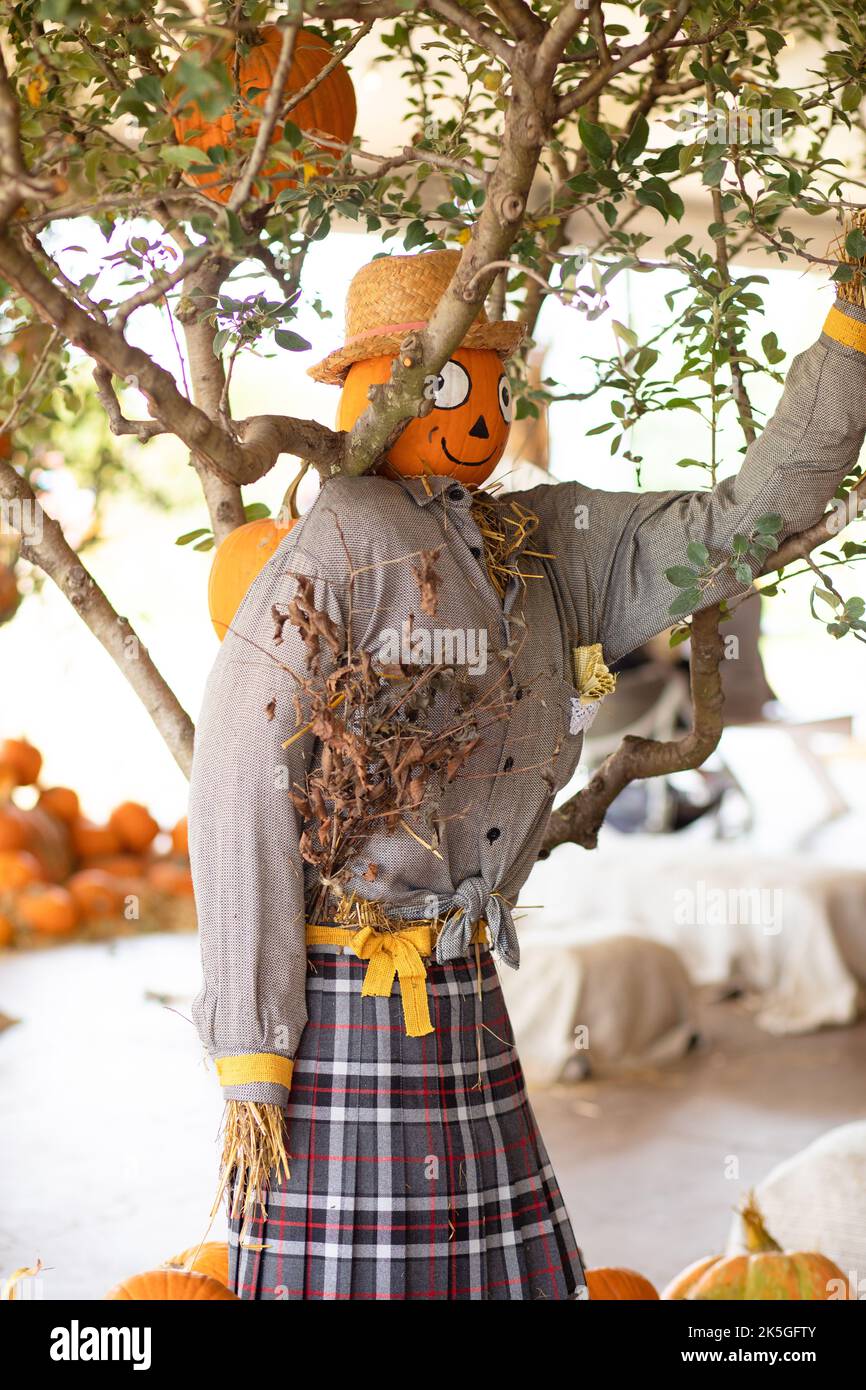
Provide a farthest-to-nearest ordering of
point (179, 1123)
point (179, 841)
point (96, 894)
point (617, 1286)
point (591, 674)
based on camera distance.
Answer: point (179, 841), point (96, 894), point (179, 1123), point (617, 1286), point (591, 674)

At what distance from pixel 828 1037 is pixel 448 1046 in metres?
2.71

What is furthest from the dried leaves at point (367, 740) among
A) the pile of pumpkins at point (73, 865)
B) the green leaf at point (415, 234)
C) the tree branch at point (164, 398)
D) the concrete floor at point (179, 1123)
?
the pile of pumpkins at point (73, 865)

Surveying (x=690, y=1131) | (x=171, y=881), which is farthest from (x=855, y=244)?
(x=171, y=881)

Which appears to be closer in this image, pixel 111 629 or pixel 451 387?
pixel 451 387

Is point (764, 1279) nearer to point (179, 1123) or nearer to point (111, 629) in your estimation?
point (111, 629)

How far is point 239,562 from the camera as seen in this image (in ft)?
4.38

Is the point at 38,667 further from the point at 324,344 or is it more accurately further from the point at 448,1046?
the point at 448,1046

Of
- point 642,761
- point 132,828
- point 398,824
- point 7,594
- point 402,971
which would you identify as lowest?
point 402,971

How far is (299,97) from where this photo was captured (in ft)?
3.58

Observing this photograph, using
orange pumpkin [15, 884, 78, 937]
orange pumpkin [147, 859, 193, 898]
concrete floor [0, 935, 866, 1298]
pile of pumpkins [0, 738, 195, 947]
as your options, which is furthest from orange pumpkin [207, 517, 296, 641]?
orange pumpkin [147, 859, 193, 898]

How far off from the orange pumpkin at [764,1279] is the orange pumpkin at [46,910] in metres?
2.39

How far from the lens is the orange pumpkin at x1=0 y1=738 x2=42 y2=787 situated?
3.87m

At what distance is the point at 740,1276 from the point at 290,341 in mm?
1157

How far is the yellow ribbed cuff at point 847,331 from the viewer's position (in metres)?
1.18
